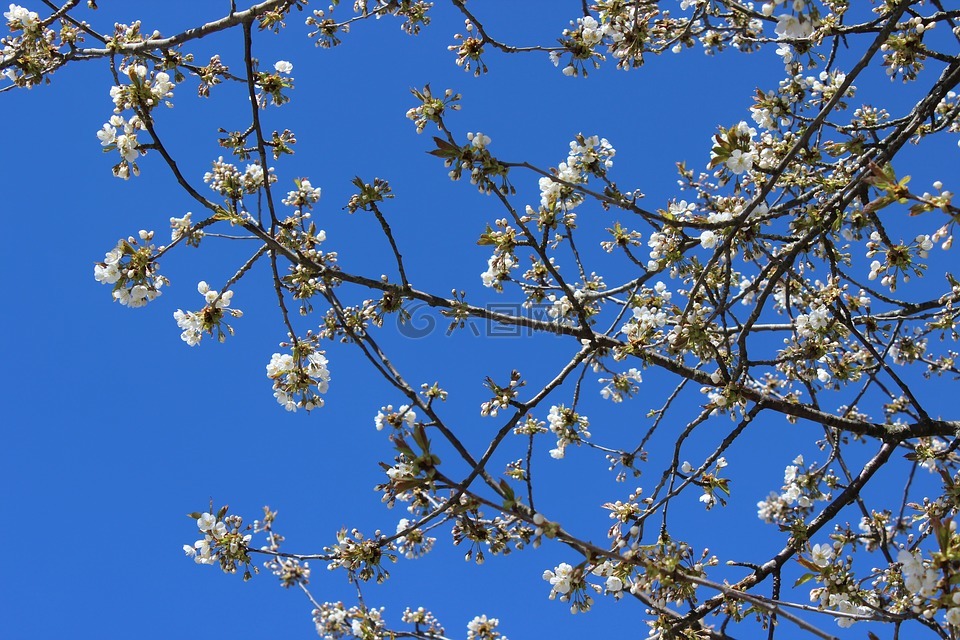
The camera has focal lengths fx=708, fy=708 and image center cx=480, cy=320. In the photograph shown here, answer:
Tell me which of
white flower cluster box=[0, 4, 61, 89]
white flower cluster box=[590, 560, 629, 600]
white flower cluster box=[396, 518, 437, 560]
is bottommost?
white flower cluster box=[590, 560, 629, 600]

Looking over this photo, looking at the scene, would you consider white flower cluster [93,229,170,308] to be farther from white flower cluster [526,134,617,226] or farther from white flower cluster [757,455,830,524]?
white flower cluster [757,455,830,524]

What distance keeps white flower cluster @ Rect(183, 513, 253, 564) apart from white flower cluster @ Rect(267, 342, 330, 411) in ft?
2.52

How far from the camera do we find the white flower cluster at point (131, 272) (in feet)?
11.7

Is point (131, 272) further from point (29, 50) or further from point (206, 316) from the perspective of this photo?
point (29, 50)

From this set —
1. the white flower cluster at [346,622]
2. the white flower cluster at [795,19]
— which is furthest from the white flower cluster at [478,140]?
the white flower cluster at [346,622]

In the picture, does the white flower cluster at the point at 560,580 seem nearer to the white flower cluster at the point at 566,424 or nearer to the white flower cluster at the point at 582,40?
the white flower cluster at the point at 566,424

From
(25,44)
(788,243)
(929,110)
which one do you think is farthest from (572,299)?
(25,44)

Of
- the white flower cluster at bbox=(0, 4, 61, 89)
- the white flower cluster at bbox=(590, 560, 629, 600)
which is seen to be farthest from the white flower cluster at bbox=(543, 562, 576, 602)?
the white flower cluster at bbox=(0, 4, 61, 89)

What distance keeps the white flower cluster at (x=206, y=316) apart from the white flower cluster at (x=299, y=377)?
1.08 feet

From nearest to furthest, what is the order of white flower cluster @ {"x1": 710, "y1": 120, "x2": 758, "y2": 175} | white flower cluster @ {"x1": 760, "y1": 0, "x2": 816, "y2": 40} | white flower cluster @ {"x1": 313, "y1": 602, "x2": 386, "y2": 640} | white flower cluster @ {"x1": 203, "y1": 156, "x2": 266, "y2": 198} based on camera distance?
white flower cluster @ {"x1": 760, "y1": 0, "x2": 816, "y2": 40}
white flower cluster @ {"x1": 710, "y1": 120, "x2": 758, "y2": 175}
white flower cluster @ {"x1": 203, "y1": 156, "x2": 266, "y2": 198}
white flower cluster @ {"x1": 313, "y1": 602, "x2": 386, "y2": 640}

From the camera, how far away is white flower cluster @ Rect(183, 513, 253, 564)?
400 centimetres

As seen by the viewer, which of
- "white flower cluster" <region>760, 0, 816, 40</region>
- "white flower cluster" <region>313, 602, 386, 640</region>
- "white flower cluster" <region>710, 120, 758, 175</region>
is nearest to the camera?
"white flower cluster" <region>760, 0, 816, 40</region>

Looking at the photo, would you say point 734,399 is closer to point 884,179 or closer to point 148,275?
point 884,179

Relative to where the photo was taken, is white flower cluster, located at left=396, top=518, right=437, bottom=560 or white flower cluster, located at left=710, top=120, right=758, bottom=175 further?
white flower cluster, located at left=396, top=518, right=437, bottom=560
